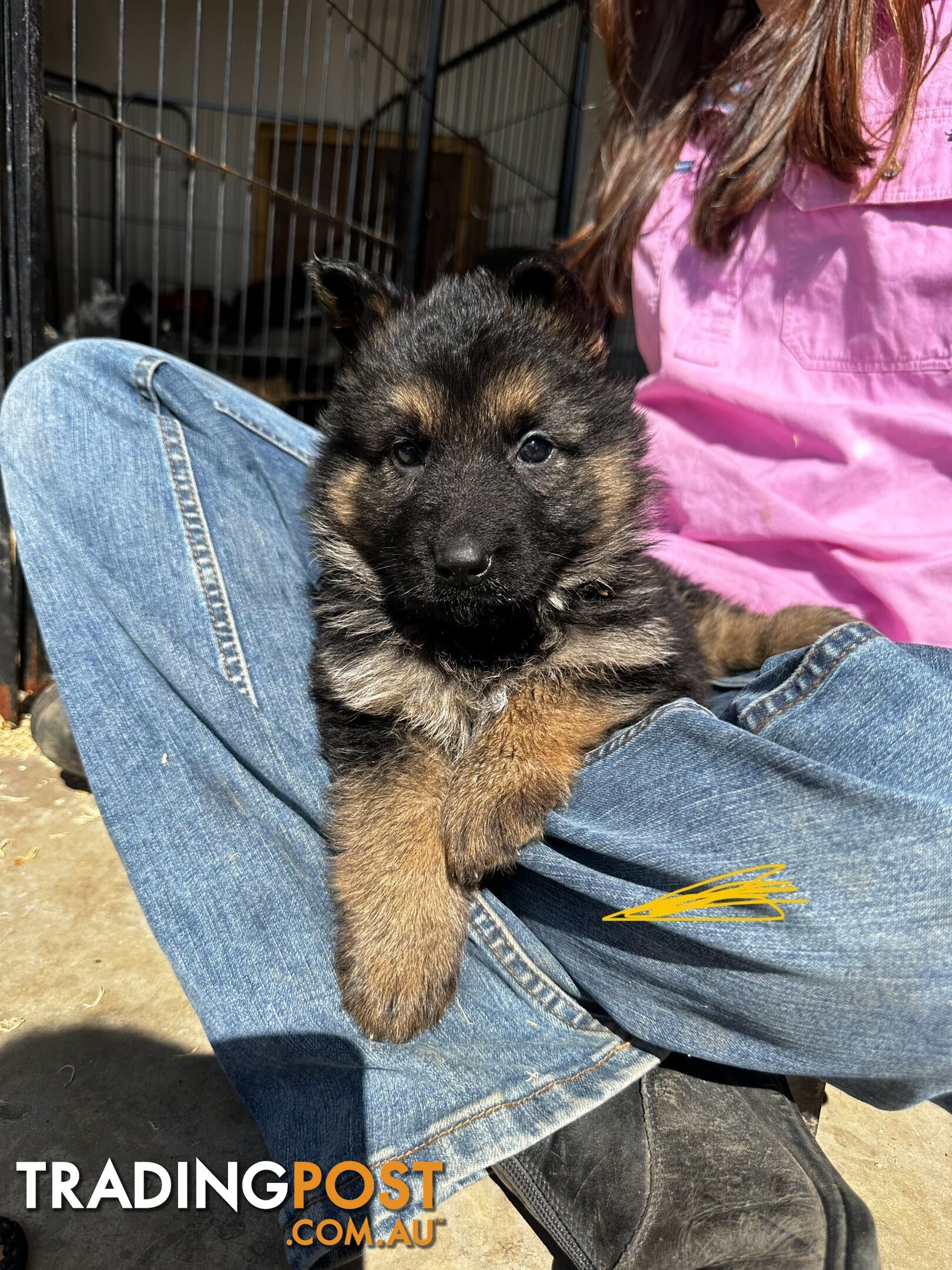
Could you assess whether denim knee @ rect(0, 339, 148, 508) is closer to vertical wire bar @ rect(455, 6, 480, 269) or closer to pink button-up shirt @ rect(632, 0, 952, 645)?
pink button-up shirt @ rect(632, 0, 952, 645)

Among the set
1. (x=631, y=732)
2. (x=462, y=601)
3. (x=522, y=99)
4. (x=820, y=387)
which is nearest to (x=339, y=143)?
(x=522, y=99)

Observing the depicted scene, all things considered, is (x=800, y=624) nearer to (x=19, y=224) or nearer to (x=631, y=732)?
(x=631, y=732)

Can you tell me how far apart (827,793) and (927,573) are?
2.33 ft

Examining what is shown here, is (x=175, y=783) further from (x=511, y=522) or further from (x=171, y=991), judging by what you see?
(x=511, y=522)

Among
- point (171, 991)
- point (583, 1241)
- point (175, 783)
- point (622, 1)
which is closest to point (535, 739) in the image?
point (175, 783)

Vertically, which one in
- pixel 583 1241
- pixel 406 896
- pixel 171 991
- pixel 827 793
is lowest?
pixel 171 991

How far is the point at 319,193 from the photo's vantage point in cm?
586

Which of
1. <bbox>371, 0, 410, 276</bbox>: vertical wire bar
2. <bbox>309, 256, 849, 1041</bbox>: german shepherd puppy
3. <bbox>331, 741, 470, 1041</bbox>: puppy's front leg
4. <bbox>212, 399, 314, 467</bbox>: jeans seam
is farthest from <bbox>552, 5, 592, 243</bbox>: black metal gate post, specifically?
<bbox>331, 741, 470, 1041</bbox>: puppy's front leg

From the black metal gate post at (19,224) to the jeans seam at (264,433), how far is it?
117 centimetres

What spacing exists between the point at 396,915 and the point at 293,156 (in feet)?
23.5

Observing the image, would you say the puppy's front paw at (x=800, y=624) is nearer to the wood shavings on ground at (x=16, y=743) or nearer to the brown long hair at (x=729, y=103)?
the brown long hair at (x=729, y=103)

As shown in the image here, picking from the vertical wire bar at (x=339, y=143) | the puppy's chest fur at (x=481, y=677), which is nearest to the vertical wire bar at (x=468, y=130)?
the vertical wire bar at (x=339, y=143)

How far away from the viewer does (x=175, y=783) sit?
68.1 inches

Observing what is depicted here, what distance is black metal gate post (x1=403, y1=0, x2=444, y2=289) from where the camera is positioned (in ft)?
17.5
